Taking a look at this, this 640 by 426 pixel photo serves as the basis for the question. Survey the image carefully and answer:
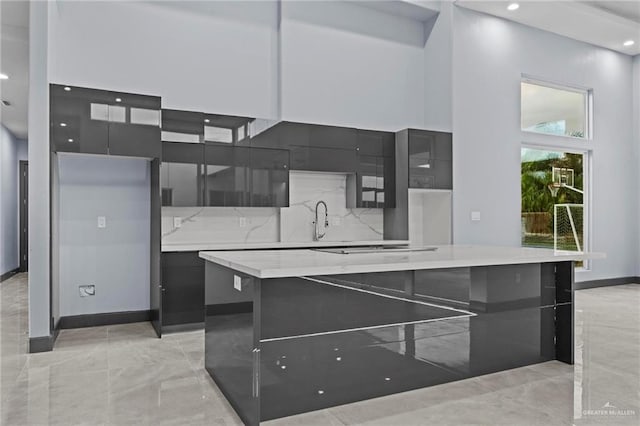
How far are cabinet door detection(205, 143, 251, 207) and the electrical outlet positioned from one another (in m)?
1.41

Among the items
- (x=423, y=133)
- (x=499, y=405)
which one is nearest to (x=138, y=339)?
(x=499, y=405)

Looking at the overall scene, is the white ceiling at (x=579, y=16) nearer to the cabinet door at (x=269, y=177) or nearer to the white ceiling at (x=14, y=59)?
the cabinet door at (x=269, y=177)

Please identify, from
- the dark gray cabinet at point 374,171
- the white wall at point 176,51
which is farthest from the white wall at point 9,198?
the dark gray cabinet at point 374,171

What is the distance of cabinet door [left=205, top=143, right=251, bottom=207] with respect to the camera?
4.44 m

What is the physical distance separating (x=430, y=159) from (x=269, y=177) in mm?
2038

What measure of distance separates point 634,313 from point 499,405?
3534mm

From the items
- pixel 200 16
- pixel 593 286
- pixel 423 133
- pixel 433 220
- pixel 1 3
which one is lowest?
pixel 593 286

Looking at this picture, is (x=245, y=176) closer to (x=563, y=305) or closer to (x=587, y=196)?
(x=563, y=305)

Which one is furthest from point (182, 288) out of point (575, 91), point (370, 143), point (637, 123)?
point (637, 123)

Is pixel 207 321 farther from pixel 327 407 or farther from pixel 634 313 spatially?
pixel 634 313

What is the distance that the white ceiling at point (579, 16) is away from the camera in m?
5.70

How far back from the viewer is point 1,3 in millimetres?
3906

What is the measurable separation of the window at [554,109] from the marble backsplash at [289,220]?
286 centimetres

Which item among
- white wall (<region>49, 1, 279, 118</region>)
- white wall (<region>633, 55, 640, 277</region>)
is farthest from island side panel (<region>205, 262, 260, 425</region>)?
white wall (<region>633, 55, 640, 277</region>)
